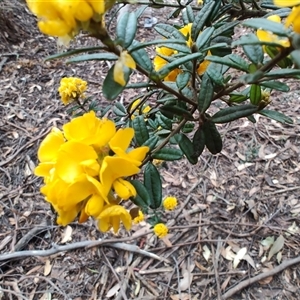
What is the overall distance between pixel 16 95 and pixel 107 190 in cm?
199

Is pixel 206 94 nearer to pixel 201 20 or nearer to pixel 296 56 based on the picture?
pixel 201 20

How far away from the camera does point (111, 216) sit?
65 centimetres

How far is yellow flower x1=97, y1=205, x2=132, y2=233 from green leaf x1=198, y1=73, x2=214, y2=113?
28 cm

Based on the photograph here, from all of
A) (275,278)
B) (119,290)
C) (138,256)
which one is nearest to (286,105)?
(275,278)

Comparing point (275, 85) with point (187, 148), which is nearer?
point (275, 85)

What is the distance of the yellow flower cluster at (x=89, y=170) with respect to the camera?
604mm

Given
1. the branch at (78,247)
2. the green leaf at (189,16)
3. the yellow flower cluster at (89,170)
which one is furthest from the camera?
the branch at (78,247)

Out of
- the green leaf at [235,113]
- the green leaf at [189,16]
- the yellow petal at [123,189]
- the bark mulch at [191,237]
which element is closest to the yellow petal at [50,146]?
the yellow petal at [123,189]

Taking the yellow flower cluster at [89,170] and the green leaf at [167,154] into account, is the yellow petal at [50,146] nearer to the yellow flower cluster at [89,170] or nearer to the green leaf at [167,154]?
the yellow flower cluster at [89,170]

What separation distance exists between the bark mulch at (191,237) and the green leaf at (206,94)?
751 millimetres

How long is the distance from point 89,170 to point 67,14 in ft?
0.73

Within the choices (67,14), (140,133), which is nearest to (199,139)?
(140,133)

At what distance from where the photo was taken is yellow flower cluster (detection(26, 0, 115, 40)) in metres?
0.46

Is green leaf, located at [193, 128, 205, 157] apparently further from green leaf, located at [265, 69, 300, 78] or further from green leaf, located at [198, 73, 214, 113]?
green leaf, located at [265, 69, 300, 78]
